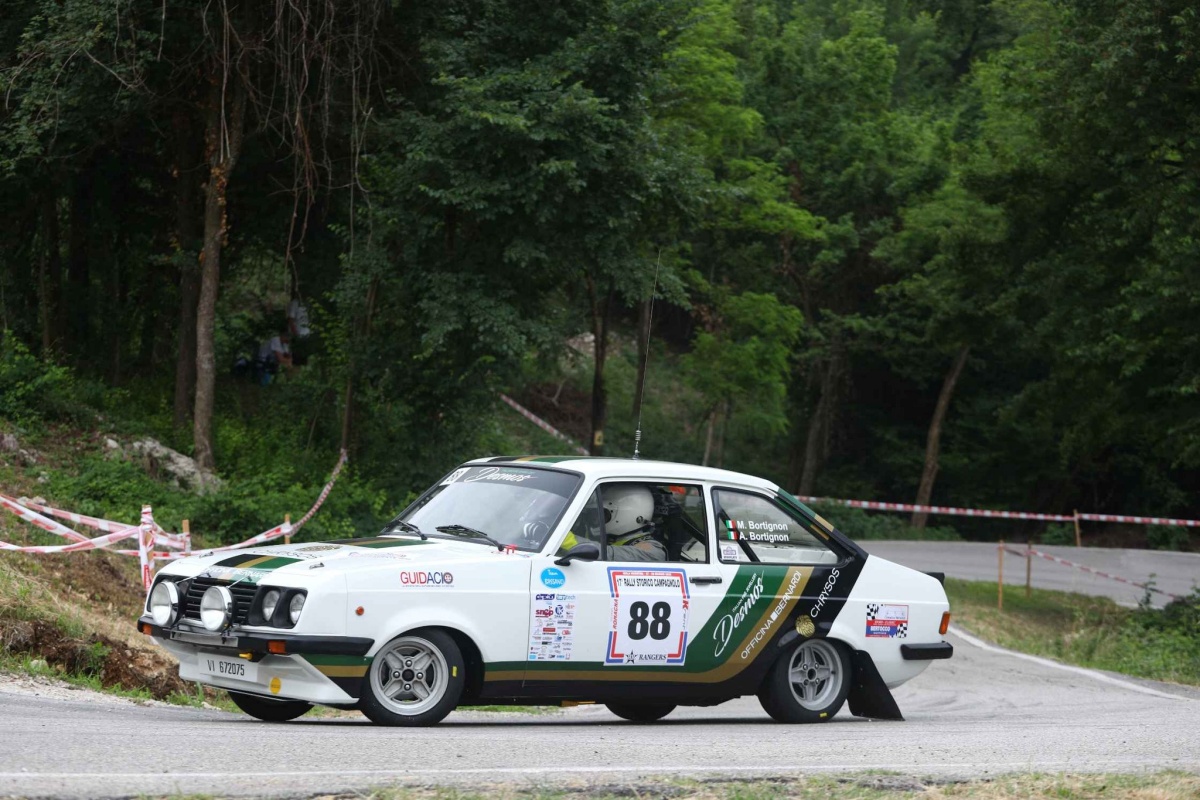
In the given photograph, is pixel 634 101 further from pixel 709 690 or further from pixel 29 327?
pixel 709 690

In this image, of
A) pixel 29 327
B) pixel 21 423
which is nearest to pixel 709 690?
pixel 21 423

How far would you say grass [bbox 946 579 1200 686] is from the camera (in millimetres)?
17812

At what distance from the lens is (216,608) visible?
25.9 ft

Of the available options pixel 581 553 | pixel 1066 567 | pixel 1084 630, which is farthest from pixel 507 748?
pixel 1066 567

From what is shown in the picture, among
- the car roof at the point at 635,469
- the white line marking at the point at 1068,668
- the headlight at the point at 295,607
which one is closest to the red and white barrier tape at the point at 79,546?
the car roof at the point at 635,469

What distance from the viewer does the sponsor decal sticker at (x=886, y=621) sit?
388 inches

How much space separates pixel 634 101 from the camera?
22453mm

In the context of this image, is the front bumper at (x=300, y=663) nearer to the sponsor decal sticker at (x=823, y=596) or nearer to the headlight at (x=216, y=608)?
the headlight at (x=216, y=608)

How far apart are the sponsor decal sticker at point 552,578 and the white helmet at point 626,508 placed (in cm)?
54

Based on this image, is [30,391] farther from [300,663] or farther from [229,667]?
[300,663]

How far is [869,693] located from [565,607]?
2.73m

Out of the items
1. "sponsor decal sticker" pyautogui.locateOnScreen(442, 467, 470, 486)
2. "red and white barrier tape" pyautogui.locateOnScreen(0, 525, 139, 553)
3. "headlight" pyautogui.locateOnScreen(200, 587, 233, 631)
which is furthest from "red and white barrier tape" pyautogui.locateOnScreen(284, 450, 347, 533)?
"headlight" pyautogui.locateOnScreen(200, 587, 233, 631)

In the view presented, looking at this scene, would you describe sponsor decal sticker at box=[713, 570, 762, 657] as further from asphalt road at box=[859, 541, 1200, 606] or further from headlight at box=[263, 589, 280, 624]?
asphalt road at box=[859, 541, 1200, 606]

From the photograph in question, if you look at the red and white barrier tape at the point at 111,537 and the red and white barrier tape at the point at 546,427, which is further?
the red and white barrier tape at the point at 546,427
